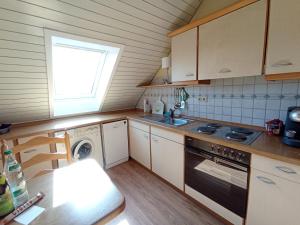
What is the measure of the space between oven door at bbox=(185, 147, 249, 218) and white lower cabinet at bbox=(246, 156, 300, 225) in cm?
6

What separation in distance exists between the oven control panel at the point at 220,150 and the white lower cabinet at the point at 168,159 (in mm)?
163

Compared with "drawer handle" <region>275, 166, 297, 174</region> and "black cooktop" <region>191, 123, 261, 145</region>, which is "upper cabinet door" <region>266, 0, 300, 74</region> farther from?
"drawer handle" <region>275, 166, 297, 174</region>

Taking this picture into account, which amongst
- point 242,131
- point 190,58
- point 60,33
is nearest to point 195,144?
point 242,131

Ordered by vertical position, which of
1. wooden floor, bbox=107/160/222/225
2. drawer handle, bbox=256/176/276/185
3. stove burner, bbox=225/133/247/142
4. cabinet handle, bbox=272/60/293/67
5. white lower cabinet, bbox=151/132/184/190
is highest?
cabinet handle, bbox=272/60/293/67

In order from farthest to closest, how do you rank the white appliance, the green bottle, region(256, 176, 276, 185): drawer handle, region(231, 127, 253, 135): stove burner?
the white appliance
region(231, 127, 253, 135): stove burner
region(256, 176, 276, 185): drawer handle
the green bottle

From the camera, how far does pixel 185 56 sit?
1817mm

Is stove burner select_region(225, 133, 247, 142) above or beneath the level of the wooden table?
above

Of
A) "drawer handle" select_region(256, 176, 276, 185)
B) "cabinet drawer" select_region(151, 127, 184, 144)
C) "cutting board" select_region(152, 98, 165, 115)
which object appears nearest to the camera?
"drawer handle" select_region(256, 176, 276, 185)

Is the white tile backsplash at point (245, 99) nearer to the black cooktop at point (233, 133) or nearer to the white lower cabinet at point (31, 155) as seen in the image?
the black cooktop at point (233, 133)

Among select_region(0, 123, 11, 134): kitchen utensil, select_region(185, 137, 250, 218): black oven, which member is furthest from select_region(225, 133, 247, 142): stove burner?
select_region(0, 123, 11, 134): kitchen utensil

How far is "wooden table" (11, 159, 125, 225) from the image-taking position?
62cm

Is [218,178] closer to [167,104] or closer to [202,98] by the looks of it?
[202,98]

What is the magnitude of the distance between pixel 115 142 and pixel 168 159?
970 mm

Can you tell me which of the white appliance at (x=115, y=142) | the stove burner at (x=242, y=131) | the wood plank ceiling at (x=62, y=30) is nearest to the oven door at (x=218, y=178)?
the stove burner at (x=242, y=131)
